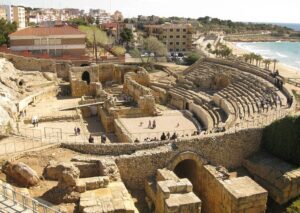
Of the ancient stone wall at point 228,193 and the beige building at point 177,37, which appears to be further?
the beige building at point 177,37

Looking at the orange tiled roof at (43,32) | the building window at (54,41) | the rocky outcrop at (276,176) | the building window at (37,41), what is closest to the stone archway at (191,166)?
the rocky outcrop at (276,176)

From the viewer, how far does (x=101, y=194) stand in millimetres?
14656

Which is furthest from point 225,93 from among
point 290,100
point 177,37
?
point 177,37

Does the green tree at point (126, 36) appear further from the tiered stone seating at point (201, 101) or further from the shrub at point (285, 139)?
the shrub at point (285, 139)

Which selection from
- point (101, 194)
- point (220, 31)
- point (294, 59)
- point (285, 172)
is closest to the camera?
point (101, 194)

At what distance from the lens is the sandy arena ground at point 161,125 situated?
1011 inches

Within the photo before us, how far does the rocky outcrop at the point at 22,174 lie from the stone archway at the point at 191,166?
6897 mm

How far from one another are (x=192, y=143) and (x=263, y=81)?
1551 cm

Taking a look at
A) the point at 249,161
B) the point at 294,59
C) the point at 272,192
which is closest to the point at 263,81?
the point at 249,161

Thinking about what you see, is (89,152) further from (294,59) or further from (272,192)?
(294,59)

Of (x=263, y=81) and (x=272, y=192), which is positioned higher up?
(x=263, y=81)

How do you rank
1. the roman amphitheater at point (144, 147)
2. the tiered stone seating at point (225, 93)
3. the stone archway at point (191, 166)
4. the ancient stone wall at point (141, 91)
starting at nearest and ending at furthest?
the roman amphitheater at point (144, 147), the stone archway at point (191, 166), the tiered stone seating at point (225, 93), the ancient stone wall at point (141, 91)

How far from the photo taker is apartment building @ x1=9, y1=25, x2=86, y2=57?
154 ft

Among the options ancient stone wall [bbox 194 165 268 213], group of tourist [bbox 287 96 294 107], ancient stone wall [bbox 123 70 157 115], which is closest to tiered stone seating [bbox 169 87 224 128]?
ancient stone wall [bbox 123 70 157 115]
